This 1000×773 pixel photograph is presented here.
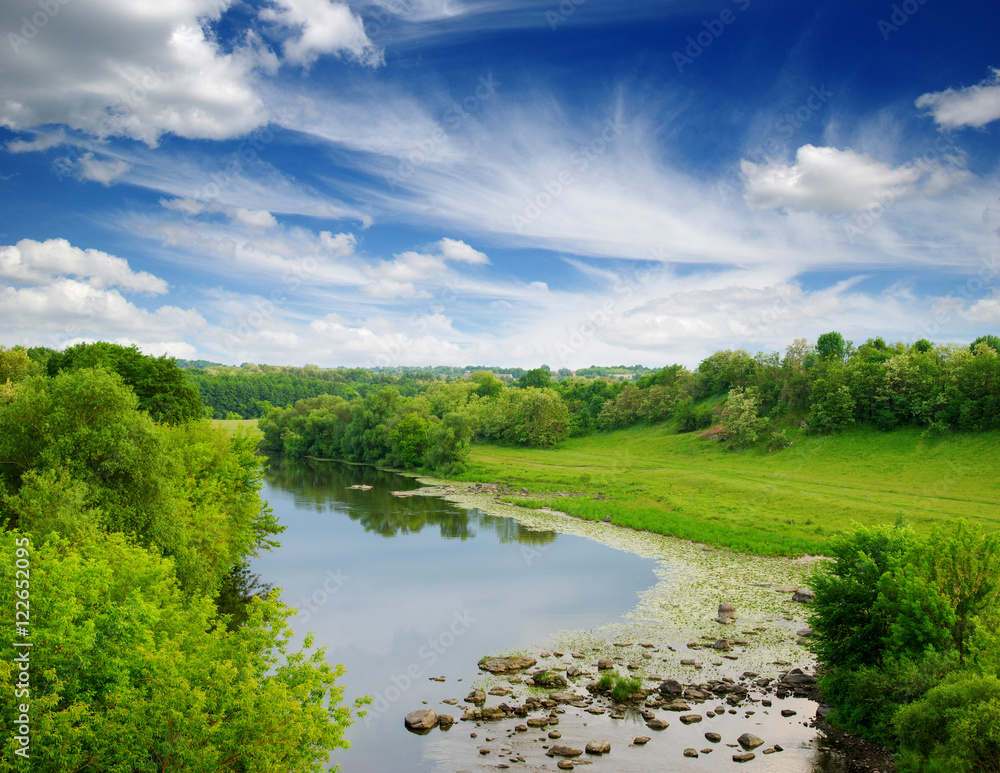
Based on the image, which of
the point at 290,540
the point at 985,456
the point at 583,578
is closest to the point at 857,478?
the point at 985,456

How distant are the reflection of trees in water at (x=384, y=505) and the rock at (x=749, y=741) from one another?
24.7 meters

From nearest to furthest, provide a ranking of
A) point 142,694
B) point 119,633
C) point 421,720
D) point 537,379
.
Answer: point 142,694 → point 119,633 → point 421,720 → point 537,379

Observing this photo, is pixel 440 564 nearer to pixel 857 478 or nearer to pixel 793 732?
pixel 793 732

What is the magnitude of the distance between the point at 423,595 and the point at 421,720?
1241 cm

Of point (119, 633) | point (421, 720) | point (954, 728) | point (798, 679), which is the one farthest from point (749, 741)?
point (119, 633)

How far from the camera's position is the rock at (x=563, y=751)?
17.7 metres

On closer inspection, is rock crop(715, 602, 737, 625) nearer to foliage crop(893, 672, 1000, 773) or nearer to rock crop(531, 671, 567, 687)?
rock crop(531, 671, 567, 687)

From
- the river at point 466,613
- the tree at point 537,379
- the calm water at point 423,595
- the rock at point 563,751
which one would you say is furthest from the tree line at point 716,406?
the rock at point 563,751

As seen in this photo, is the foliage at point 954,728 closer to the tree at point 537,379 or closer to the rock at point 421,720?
the rock at point 421,720

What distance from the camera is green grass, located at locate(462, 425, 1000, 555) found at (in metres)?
41.1

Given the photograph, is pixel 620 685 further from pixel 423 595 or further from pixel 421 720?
pixel 423 595

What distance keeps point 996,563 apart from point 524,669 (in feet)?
53.0

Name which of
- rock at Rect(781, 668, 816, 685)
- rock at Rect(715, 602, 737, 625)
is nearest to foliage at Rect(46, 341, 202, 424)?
rock at Rect(715, 602, 737, 625)

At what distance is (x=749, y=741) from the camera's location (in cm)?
1822
